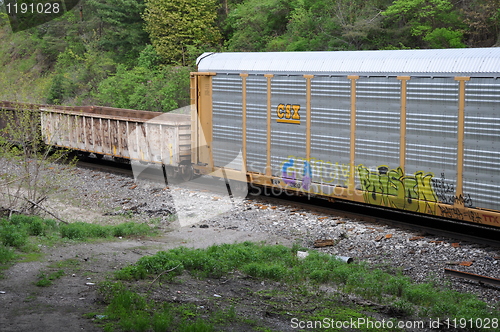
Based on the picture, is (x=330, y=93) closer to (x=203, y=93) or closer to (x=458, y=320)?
(x=203, y=93)

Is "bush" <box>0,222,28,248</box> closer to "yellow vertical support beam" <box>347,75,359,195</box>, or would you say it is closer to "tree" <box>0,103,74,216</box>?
"tree" <box>0,103,74,216</box>

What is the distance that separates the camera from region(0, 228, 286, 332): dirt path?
22.5 ft

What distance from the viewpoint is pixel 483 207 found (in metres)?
11.1

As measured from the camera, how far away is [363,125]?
13062 mm

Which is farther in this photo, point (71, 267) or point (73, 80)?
point (73, 80)

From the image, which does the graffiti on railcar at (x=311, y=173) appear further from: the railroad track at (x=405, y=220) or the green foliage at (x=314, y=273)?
the green foliage at (x=314, y=273)

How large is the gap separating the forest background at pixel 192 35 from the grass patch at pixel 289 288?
32.2 ft

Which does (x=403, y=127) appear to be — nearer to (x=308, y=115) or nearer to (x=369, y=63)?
(x=369, y=63)

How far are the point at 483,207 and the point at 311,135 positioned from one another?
479 cm

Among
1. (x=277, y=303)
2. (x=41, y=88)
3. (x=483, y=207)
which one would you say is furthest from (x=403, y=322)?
(x=41, y=88)

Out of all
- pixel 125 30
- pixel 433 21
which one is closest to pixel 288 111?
pixel 433 21

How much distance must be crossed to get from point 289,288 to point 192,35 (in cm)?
2755

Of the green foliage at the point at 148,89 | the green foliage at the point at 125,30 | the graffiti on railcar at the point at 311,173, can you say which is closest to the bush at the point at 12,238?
the graffiti on railcar at the point at 311,173

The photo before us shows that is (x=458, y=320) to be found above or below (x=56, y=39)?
below
